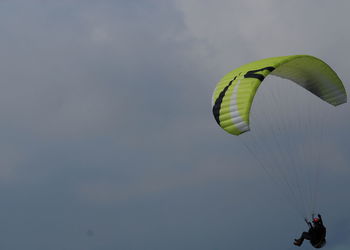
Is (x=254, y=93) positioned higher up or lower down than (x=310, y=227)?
higher up

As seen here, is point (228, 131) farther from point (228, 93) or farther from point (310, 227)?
point (310, 227)

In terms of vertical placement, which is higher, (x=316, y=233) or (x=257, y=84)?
(x=257, y=84)

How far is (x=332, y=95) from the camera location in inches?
1238

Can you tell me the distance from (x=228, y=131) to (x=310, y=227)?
5621 millimetres

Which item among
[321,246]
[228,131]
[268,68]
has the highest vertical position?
[268,68]

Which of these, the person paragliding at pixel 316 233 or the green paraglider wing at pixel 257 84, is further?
the person paragliding at pixel 316 233

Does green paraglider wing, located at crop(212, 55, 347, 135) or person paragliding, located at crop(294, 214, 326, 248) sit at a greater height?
green paraglider wing, located at crop(212, 55, 347, 135)

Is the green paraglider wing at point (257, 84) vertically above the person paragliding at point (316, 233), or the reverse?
the green paraglider wing at point (257, 84)

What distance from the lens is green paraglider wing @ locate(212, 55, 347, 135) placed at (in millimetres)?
25375

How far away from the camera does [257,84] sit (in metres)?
26.1

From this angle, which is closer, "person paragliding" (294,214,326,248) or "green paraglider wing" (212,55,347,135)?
"green paraglider wing" (212,55,347,135)

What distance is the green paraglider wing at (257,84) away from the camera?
Answer: 25375 mm

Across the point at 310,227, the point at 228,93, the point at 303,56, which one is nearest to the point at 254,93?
the point at 228,93

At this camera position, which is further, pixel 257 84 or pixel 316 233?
pixel 316 233
